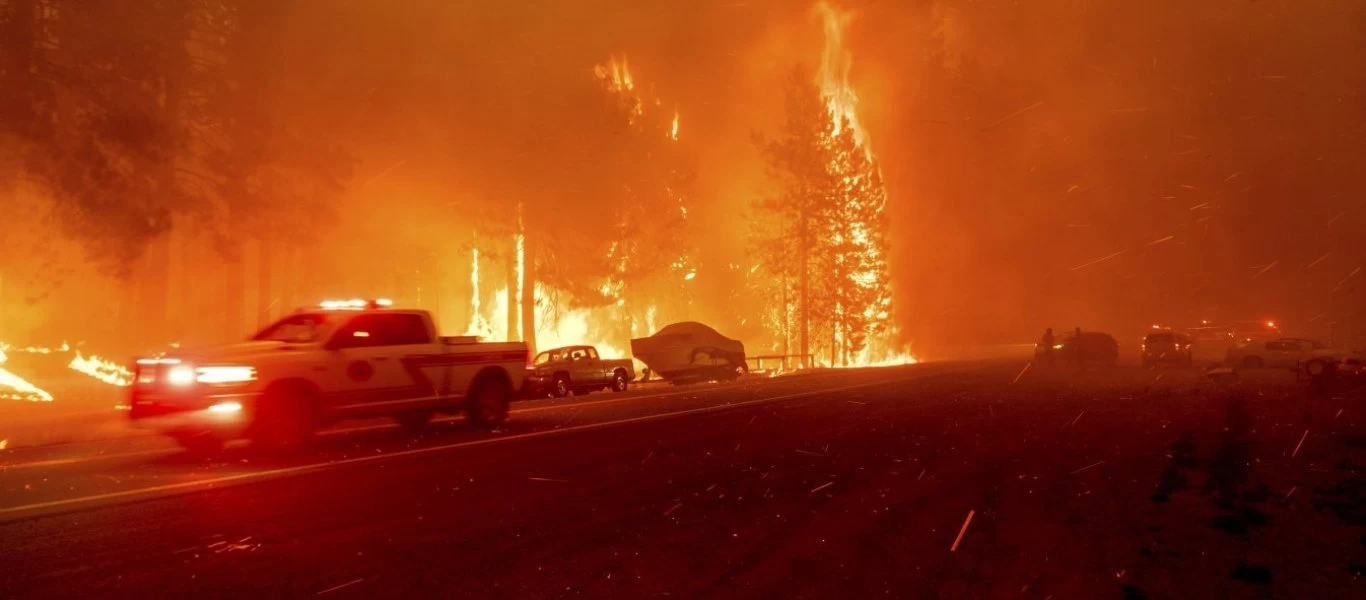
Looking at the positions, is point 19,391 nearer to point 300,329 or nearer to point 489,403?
point 300,329

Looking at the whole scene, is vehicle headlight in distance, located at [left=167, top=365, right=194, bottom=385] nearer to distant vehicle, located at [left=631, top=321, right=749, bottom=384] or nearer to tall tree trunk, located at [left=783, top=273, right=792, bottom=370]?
distant vehicle, located at [left=631, top=321, right=749, bottom=384]

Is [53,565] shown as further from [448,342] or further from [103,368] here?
[103,368]

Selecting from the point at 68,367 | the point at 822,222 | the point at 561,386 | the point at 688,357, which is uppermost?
the point at 822,222

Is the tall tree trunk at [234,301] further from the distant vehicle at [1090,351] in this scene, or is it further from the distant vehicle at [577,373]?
the distant vehicle at [1090,351]

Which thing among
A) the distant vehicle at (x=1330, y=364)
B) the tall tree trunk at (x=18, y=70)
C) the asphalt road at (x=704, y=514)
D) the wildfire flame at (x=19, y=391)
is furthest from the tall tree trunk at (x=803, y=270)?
the asphalt road at (x=704, y=514)

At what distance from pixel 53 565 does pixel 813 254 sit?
2409 inches

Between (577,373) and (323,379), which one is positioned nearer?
(323,379)

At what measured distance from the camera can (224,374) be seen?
1332 cm

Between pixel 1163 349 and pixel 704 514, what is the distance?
41270 mm

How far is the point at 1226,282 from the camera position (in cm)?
11488

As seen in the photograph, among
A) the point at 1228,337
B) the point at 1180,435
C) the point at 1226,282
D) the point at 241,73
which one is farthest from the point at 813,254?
the point at 1226,282

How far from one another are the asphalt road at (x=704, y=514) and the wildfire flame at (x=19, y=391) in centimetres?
1086

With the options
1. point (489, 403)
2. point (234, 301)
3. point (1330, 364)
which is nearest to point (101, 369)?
point (234, 301)

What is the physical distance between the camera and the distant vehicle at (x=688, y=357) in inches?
1467
